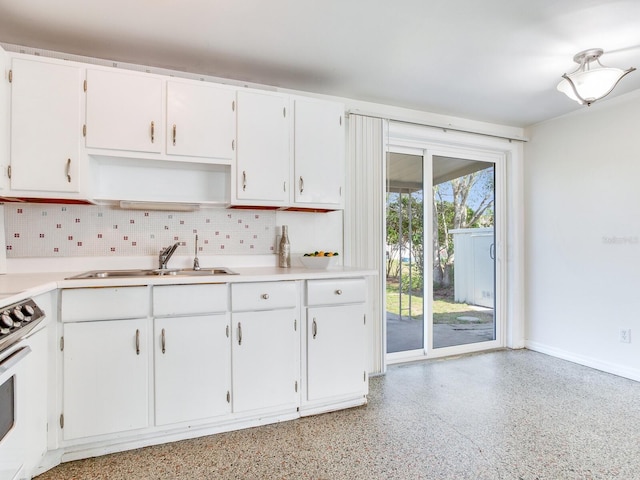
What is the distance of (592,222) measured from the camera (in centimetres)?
336

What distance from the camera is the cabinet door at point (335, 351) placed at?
7.88ft

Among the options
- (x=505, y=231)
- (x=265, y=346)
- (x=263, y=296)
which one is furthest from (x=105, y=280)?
(x=505, y=231)

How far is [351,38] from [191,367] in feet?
7.23

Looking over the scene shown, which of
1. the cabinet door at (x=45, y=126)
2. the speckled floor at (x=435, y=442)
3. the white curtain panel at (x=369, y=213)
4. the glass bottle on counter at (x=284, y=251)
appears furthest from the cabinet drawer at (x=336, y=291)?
the cabinet door at (x=45, y=126)

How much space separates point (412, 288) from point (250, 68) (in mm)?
2436

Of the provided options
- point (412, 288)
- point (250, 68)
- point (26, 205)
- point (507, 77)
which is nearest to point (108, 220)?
point (26, 205)

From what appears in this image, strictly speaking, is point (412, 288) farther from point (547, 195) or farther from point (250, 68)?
point (250, 68)

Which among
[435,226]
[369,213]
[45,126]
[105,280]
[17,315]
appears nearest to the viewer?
[17,315]

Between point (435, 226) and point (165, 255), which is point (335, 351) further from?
point (435, 226)

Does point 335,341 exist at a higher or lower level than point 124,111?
lower

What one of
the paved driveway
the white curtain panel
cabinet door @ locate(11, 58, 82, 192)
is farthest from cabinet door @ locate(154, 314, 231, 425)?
the paved driveway

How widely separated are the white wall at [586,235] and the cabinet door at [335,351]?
234 centimetres

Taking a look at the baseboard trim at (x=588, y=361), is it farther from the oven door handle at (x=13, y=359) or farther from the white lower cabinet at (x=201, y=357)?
the oven door handle at (x=13, y=359)

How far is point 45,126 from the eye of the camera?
2104 mm
